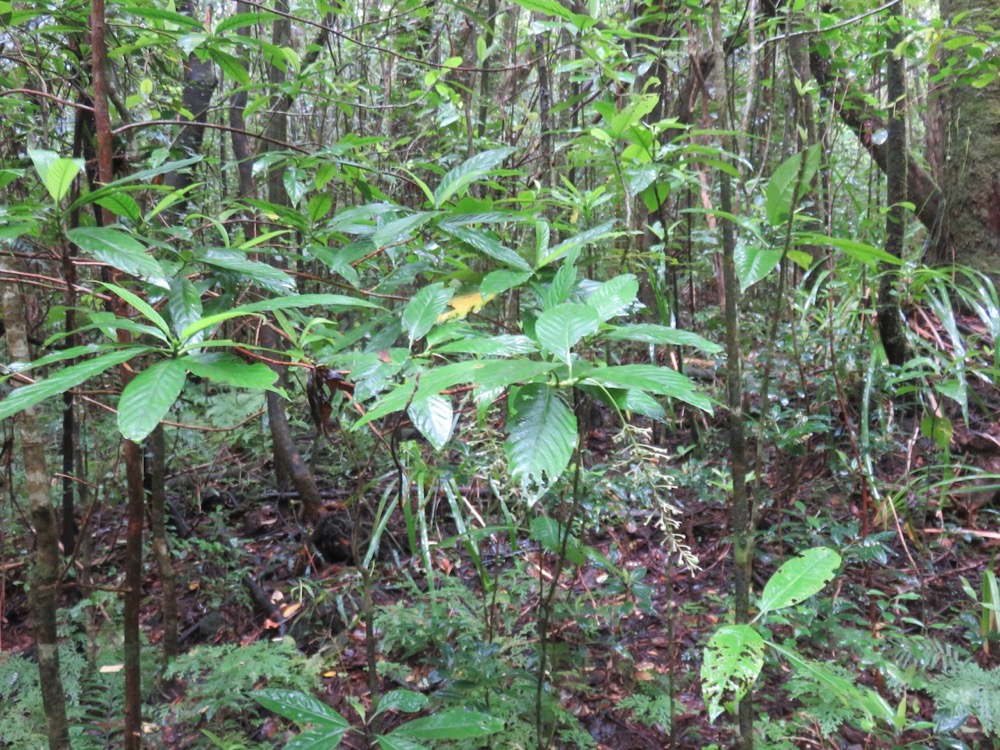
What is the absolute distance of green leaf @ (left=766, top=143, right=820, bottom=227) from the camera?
0.90 meters

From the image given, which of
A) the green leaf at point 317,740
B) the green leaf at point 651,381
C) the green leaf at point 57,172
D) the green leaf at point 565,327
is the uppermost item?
the green leaf at point 57,172

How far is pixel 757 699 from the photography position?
2.00m

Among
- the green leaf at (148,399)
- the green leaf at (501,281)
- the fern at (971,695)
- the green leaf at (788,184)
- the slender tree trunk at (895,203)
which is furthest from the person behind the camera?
the slender tree trunk at (895,203)

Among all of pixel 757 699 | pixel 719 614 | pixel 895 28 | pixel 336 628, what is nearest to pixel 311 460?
pixel 336 628

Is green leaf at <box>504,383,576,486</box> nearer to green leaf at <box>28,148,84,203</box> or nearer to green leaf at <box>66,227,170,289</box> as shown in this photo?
green leaf at <box>66,227,170,289</box>

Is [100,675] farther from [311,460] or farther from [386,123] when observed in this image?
[386,123]

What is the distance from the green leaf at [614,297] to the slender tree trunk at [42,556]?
4.12 feet

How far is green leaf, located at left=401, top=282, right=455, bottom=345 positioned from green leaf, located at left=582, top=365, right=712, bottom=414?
29 cm

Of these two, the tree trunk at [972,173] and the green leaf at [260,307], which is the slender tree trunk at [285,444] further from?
the tree trunk at [972,173]

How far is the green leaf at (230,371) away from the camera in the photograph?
76cm

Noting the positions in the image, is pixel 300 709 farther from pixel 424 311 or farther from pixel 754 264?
pixel 754 264

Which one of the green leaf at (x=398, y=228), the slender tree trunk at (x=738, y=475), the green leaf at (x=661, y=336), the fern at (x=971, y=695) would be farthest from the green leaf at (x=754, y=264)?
the fern at (x=971, y=695)

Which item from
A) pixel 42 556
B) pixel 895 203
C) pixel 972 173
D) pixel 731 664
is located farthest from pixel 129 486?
pixel 972 173

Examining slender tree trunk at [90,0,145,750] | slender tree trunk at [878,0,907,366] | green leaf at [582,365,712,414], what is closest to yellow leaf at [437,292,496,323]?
green leaf at [582,365,712,414]
